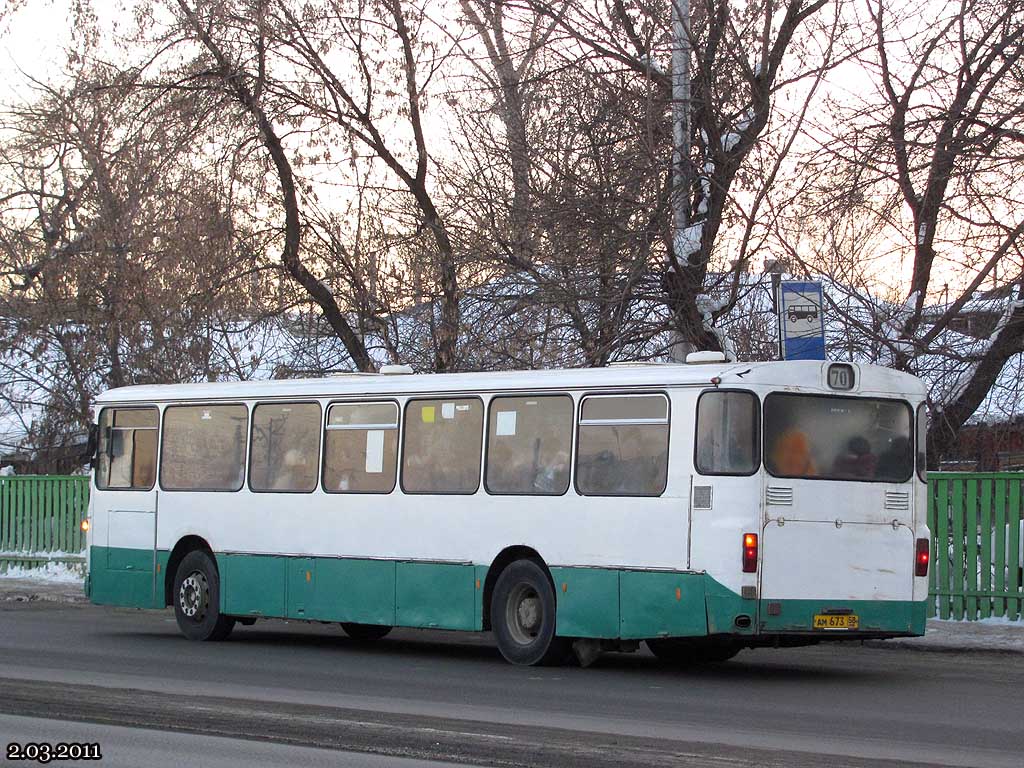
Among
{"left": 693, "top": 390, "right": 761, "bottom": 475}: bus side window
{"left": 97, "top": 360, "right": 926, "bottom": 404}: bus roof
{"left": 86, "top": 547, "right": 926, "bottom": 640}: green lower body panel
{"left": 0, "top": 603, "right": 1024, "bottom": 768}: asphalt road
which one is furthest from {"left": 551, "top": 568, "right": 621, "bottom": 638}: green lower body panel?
{"left": 97, "top": 360, "right": 926, "bottom": 404}: bus roof

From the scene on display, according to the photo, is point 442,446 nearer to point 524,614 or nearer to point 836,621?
point 524,614

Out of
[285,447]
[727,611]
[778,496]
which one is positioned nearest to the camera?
[727,611]

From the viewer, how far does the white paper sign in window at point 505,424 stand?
626 inches

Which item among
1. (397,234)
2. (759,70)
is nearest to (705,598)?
(759,70)

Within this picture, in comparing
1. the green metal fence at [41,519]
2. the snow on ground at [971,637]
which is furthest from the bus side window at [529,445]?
the green metal fence at [41,519]

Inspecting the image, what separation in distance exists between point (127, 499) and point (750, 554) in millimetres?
8823

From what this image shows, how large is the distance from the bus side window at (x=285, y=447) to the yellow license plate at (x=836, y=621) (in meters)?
5.96

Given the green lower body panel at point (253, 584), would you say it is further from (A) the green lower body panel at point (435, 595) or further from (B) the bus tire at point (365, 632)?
(A) the green lower body panel at point (435, 595)

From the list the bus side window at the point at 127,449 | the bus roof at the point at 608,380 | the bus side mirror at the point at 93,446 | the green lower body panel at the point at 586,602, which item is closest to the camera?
the bus roof at the point at 608,380

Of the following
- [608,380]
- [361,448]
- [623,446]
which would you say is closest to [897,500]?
[623,446]

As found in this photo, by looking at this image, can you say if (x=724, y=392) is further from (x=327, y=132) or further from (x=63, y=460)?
(x=63, y=460)

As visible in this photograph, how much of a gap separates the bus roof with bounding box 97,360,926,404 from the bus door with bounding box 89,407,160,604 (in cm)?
172

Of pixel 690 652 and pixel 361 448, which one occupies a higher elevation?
pixel 361 448

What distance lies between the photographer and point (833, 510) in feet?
47.3
